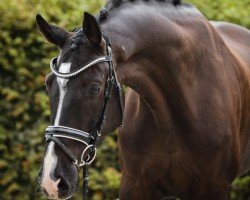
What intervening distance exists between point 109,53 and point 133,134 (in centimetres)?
84

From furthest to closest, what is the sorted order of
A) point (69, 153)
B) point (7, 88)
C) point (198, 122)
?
point (7, 88) → point (198, 122) → point (69, 153)

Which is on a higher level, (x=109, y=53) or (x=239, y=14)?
(x=109, y=53)

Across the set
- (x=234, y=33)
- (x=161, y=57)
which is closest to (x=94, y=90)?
(x=161, y=57)

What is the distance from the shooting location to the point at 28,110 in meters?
5.97

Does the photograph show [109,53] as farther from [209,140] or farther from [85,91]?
[209,140]

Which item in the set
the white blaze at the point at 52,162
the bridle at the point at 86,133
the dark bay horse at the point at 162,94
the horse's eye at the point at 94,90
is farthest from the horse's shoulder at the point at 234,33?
the white blaze at the point at 52,162

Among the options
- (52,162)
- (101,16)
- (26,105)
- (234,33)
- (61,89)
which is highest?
(101,16)

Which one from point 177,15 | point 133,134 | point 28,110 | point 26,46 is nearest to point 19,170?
point 28,110

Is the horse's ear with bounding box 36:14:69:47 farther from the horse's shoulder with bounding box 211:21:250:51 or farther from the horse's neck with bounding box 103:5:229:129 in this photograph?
the horse's shoulder with bounding box 211:21:250:51

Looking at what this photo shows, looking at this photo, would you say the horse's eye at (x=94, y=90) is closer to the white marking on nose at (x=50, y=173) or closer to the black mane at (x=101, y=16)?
the black mane at (x=101, y=16)

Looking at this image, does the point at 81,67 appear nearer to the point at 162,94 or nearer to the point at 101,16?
the point at 101,16

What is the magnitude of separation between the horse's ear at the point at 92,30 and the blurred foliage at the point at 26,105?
2190 mm

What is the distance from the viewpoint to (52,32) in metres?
3.80

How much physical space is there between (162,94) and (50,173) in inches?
38.0
